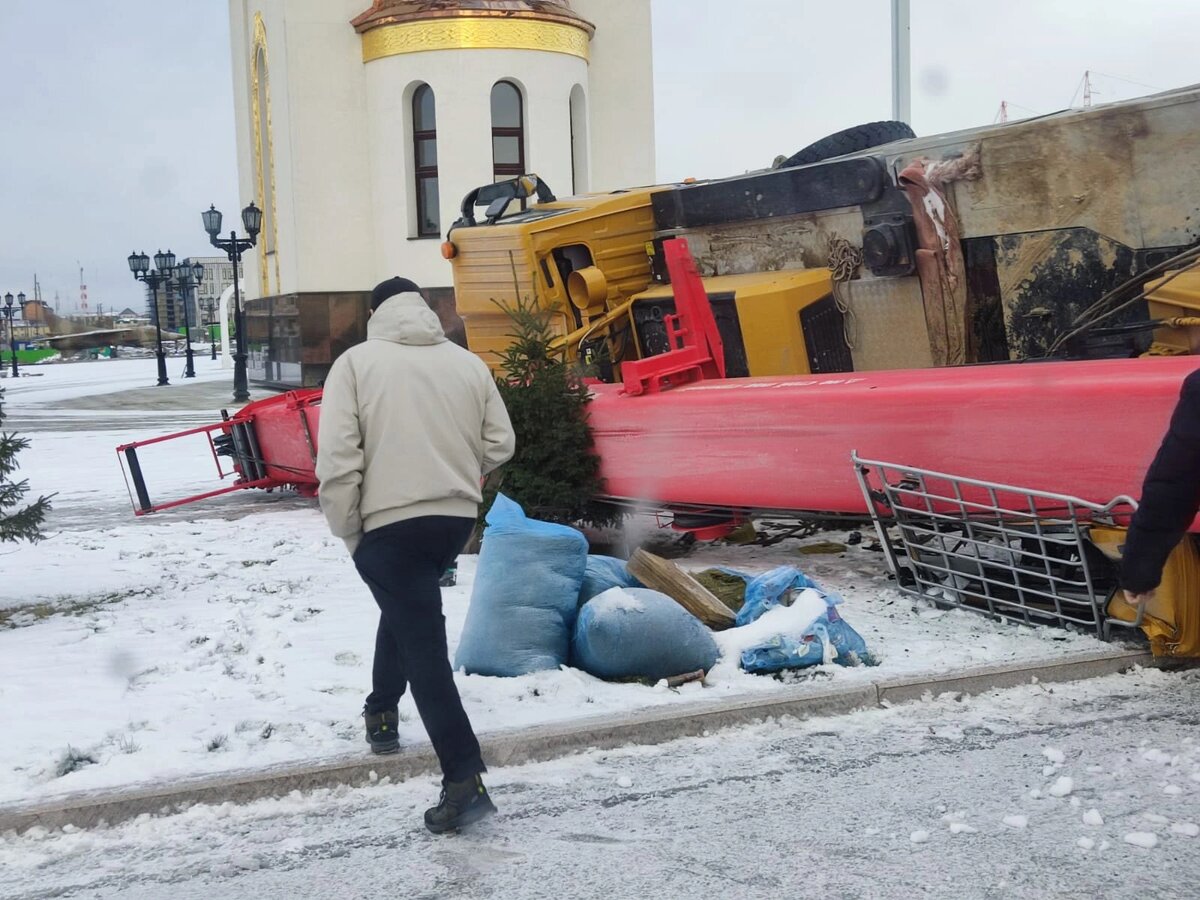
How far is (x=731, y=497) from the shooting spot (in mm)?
7371

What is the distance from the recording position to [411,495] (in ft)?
13.3

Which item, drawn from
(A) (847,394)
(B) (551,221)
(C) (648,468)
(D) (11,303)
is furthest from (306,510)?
(D) (11,303)

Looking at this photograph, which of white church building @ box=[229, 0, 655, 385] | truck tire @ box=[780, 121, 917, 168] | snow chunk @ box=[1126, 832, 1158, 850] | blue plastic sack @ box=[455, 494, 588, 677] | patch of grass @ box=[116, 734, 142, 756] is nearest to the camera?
snow chunk @ box=[1126, 832, 1158, 850]

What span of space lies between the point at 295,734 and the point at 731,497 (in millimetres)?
3223

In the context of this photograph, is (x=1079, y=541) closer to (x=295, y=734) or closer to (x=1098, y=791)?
(x=1098, y=791)

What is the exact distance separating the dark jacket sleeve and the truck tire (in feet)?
19.7

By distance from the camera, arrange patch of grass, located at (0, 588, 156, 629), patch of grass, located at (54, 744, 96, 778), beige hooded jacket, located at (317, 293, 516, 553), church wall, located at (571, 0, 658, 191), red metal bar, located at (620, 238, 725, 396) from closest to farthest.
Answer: beige hooded jacket, located at (317, 293, 516, 553) < patch of grass, located at (54, 744, 96, 778) < patch of grass, located at (0, 588, 156, 629) < red metal bar, located at (620, 238, 725, 396) < church wall, located at (571, 0, 658, 191)

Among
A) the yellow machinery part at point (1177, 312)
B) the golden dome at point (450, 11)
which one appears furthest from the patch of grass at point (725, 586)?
the golden dome at point (450, 11)

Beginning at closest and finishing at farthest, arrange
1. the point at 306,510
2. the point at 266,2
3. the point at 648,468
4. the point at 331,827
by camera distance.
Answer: the point at 331,827 < the point at 648,468 < the point at 306,510 < the point at 266,2

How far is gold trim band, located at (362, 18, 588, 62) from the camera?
23094 millimetres

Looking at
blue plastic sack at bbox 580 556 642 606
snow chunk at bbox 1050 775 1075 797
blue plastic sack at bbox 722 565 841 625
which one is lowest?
snow chunk at bbox 1050 775 1075 797

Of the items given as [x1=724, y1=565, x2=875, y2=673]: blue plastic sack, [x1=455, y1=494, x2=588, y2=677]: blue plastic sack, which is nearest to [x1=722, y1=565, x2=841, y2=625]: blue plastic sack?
[x1=724, y1=565, x2=875, y2=673]: blue plastic sack

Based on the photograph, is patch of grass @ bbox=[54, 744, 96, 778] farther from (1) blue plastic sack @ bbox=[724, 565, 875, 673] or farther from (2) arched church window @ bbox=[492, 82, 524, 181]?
(2) arched church window @ bbox=[492, 82, 524, 181]

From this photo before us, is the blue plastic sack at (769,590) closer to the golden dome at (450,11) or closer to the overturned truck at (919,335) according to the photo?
the overturned truck at (919,335)
